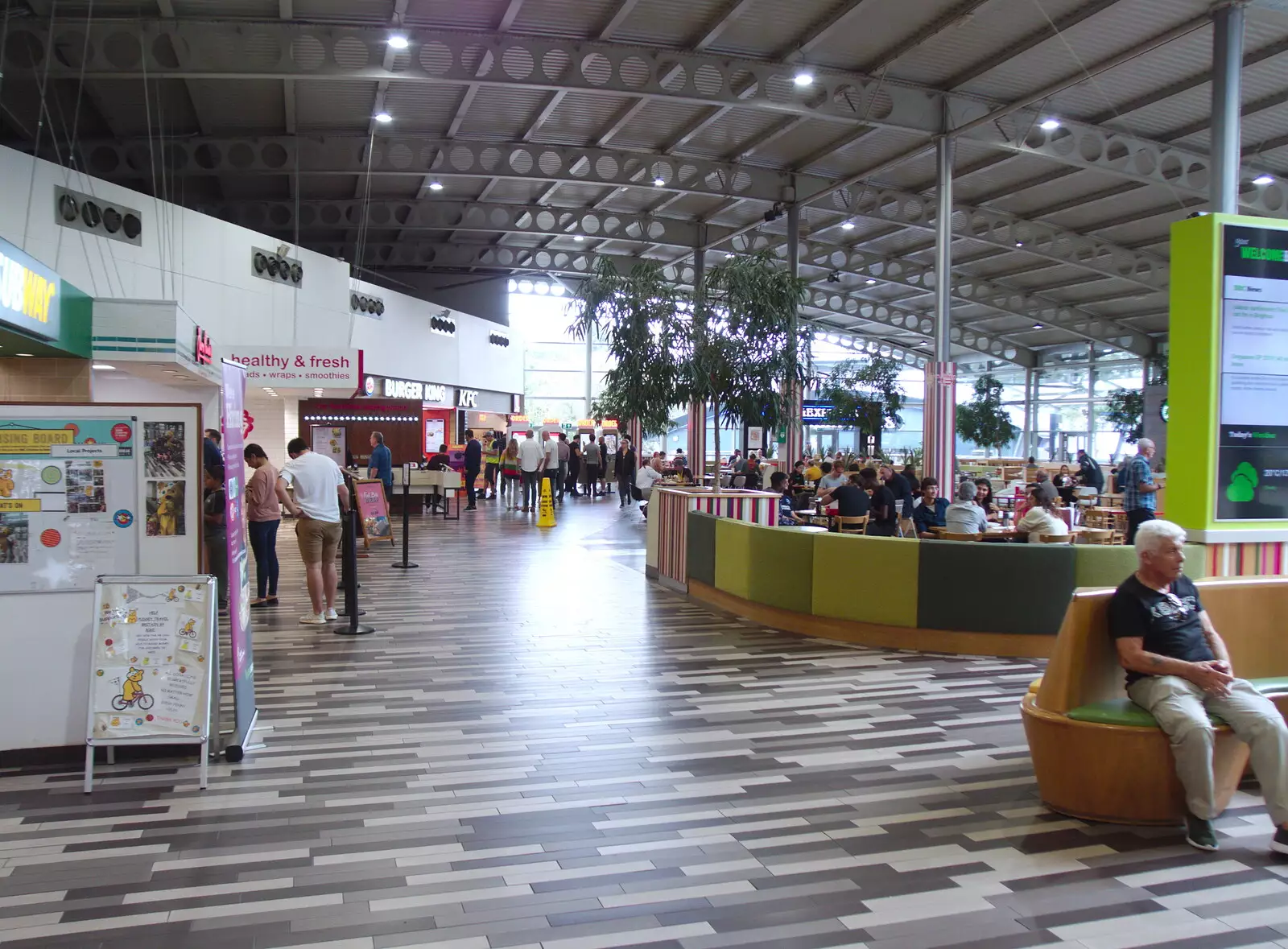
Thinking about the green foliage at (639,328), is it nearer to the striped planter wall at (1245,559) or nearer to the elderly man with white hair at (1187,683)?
the striped planter wall at (1245,559)

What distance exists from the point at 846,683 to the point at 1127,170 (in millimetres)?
13321

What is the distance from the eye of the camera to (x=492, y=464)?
24.5 metres

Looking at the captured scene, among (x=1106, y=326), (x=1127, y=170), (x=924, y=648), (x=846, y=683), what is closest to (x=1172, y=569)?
(x=846, y=683)

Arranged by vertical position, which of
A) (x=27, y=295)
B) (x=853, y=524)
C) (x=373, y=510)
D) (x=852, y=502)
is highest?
(x=27, y=295)

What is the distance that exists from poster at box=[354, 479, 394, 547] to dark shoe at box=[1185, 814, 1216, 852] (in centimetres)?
1045

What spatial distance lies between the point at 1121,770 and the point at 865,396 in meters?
26.0

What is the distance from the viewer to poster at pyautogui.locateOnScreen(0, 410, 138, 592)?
442 cm

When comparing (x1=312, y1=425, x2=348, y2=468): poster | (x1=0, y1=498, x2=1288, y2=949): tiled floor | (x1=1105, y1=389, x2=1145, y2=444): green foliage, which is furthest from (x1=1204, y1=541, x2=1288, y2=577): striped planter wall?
(x1=1105, y1=389, x2=1145, y2=444): green foliage

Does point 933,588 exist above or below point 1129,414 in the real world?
below

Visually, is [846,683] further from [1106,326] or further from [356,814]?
[1106,326]

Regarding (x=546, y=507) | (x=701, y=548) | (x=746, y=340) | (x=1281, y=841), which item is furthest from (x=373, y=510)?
(x=1281, y=841)

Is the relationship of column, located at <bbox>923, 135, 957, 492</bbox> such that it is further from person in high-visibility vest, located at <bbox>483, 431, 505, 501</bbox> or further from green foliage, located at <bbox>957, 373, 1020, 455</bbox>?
green foliage, located at <bbox>957, 373, 1020, 455</bbox>

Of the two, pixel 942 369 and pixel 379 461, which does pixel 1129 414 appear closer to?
pixel 942 369

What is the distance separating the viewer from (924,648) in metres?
7.06
